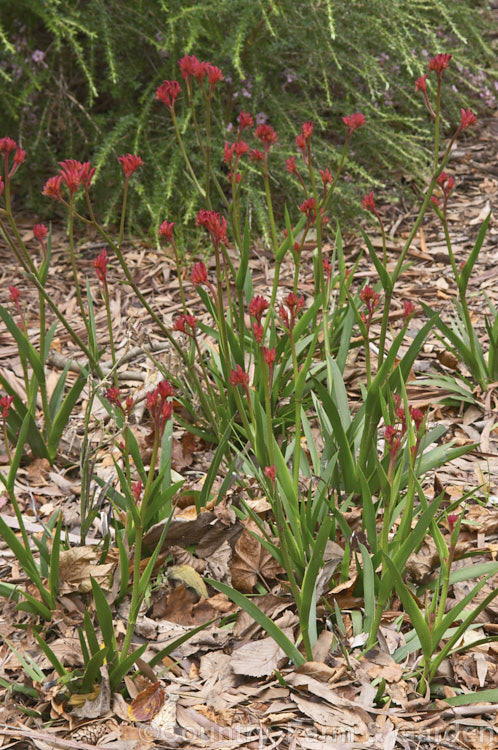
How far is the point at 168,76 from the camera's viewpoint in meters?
3.92

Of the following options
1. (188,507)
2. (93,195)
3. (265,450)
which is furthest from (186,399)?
(93,195)

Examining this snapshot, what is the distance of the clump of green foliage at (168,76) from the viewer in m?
3.66

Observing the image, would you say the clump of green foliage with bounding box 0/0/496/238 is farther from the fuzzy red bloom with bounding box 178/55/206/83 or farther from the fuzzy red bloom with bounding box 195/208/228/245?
the fuzzy red bloom with bounding box 195/208/228/245

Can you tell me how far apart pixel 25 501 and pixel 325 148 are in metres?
2.61

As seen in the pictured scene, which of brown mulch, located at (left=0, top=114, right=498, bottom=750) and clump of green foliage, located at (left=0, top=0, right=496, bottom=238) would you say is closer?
brown mulch, located at (left=0, top=114, right=498, bottom=750)

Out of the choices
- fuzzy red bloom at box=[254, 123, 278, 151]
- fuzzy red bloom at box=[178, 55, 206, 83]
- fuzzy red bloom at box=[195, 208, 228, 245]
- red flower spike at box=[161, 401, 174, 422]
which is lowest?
red flower spike at box=[161, 401, 174, 422]

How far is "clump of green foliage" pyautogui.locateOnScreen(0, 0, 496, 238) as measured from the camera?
366 centimetres

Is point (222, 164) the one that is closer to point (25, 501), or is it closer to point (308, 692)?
point (25, 501)

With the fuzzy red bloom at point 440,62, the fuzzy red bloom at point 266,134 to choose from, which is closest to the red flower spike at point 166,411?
the fuzzy red bloom at point 266,134

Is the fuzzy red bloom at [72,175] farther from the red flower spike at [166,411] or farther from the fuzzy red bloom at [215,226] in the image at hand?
the red flower spike at [166,411]

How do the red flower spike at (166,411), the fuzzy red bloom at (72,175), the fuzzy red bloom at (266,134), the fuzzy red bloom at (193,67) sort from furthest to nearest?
the fuzzy red bloom at (266,134)
the fuzzy red bloom at (193,67)
the fuzzy red bloom at (72,175)
the red flower spike at (166,411)

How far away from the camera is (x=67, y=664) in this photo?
5.12 ft

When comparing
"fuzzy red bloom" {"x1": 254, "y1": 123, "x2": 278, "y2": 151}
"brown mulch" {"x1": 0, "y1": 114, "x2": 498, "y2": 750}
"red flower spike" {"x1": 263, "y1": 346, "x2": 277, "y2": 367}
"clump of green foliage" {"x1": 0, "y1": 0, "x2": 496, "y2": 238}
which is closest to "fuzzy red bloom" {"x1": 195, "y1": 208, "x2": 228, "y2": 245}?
"red flower spike" {"x1": 263, "y1": 346, "x2": 277, "y2": 367}

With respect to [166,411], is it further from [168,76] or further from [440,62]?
[168,76]
